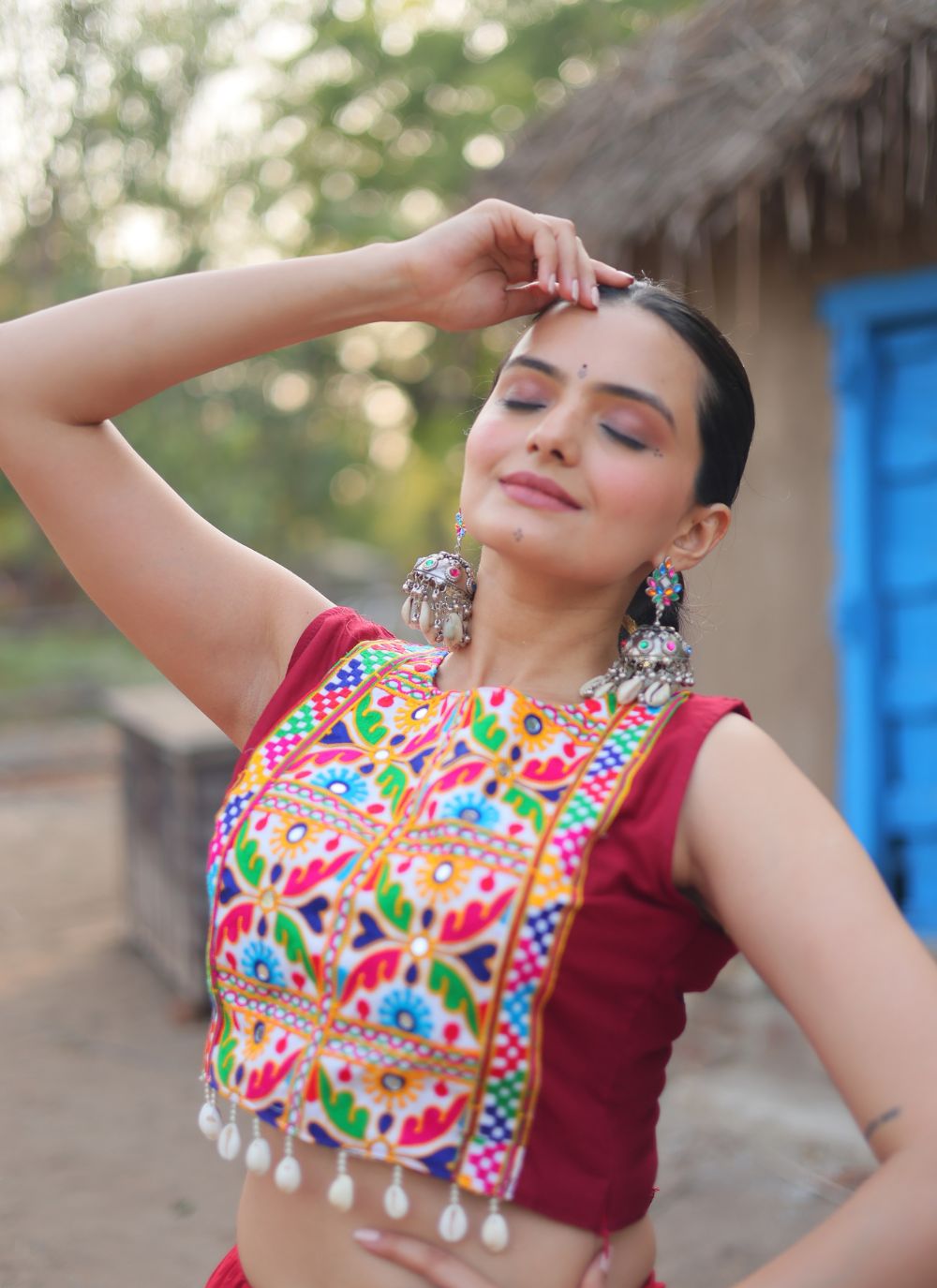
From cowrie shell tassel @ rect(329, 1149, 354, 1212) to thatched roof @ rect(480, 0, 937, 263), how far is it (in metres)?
3.65

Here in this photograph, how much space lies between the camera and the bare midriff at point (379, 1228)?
1.30 meters

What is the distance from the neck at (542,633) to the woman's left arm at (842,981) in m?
0.34

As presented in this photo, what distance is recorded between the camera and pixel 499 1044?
4.15 ft

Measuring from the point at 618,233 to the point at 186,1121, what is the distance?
3496 millimetres

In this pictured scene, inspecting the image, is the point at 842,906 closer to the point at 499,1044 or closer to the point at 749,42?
the point at 499,1044

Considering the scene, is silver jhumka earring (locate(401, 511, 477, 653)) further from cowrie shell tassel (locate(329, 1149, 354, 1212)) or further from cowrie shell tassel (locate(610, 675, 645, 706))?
cowrie shell tassel (locate(329, 1149, 354, 1212))

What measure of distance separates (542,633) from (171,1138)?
10.5 ft

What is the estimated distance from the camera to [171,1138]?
13.5 feet

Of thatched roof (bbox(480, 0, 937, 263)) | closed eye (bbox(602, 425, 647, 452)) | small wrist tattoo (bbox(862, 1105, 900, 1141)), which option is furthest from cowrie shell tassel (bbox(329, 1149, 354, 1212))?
thatched roof (bbox(480, 0, 937, 263))

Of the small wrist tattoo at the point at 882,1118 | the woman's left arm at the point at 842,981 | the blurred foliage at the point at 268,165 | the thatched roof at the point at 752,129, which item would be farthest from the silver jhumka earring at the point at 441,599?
the blurred foliage at the point at 268,165

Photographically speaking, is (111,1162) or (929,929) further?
(929,929)

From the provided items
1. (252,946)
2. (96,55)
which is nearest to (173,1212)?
(252,946)

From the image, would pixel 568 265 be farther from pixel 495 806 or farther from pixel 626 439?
pixel 495 806

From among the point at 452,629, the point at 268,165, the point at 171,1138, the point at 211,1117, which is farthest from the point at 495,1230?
the point at 268,165
